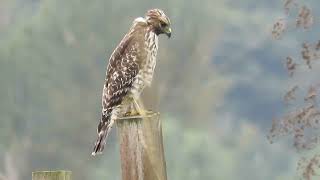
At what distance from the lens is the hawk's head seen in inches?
312

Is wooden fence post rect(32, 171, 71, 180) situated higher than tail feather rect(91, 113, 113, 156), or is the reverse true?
tail feather rect(91, 113, 113, 156)

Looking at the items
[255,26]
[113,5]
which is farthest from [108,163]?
[255,26]

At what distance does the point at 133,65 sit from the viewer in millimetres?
8266

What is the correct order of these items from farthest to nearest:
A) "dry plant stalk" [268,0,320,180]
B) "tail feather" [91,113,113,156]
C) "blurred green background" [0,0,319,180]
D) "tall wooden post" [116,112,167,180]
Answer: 1. "blurred green background" [0,0,319,180]
2. "dry plant stalk" [268,0,320,180]
3. "tail feather" [91,113,113,156]
4. "tall wooden post" [116,112,167,180]

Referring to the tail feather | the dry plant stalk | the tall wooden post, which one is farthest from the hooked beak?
the tall wooden post

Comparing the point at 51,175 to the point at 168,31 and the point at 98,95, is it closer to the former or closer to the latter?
the point at 168,31

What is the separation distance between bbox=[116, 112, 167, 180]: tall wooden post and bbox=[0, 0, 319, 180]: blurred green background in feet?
94.9

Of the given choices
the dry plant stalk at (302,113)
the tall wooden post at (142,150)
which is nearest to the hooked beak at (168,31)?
the dry plant stalk at (302,113)

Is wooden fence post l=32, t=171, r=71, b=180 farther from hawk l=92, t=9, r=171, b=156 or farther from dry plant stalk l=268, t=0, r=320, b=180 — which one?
dry plant stalk l=268, t=0, r=320, b=180

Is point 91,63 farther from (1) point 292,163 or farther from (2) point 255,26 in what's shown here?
(2) point 255,26

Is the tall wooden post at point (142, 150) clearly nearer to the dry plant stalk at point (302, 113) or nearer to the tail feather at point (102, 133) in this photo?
the tail feather at point (102, 133)

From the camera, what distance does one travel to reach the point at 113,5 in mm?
43219

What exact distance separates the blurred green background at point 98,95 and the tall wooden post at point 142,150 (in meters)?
28.9

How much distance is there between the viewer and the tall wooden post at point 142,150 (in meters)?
5.59
